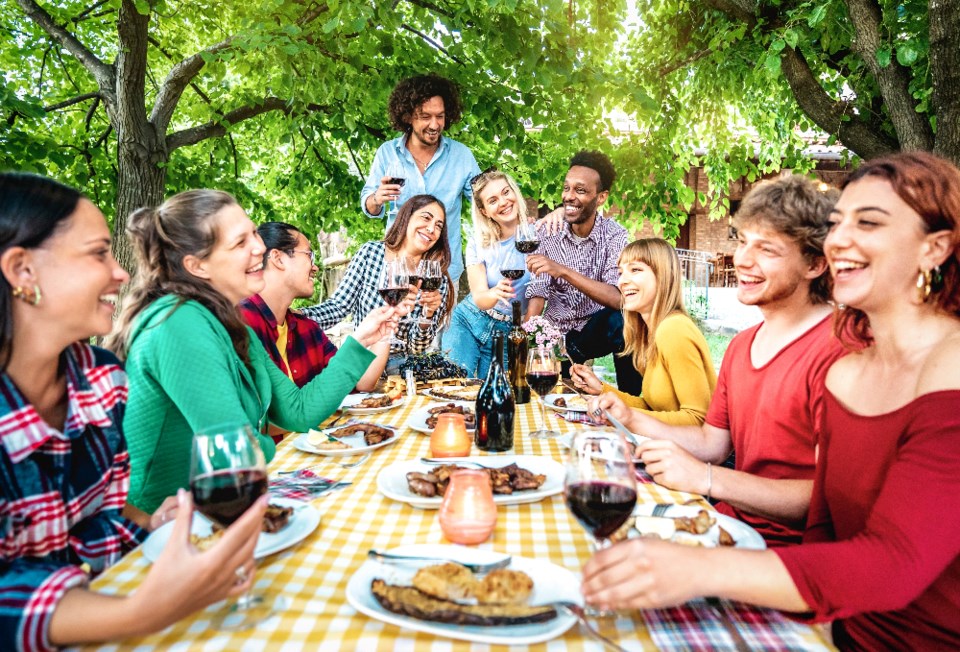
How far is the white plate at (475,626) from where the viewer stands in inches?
32.1

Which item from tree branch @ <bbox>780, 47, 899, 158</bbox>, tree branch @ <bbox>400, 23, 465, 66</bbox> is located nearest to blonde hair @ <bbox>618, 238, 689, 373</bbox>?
tree branch @ <bbox>780, 47, 899, 158</bbox>

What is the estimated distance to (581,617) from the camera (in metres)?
0.84

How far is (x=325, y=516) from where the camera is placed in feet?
4.27

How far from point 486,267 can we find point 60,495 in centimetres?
343

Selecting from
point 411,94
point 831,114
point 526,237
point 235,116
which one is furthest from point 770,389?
point 235,116

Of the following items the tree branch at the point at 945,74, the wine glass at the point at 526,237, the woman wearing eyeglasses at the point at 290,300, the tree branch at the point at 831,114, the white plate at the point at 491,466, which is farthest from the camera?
the tree branch at the point at 831,114

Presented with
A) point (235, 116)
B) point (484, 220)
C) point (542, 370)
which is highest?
point (235, 116)

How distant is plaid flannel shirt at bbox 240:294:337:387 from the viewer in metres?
2.76

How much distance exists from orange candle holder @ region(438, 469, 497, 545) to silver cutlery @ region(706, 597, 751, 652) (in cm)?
41

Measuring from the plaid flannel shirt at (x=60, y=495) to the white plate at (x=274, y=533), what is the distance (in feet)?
0.41

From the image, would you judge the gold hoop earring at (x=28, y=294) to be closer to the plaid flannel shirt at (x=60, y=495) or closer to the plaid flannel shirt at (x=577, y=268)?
the plaid flannel shirt at (x=60, y=495)

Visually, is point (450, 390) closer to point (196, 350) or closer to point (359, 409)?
point (359, 409)

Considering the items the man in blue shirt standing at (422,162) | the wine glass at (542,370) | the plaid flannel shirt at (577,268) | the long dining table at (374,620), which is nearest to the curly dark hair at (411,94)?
the man in blue shirt standing at (422,162)

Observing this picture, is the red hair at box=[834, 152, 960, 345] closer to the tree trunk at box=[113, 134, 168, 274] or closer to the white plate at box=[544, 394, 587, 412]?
the white plate at box=[544, 394, 587, 412]
